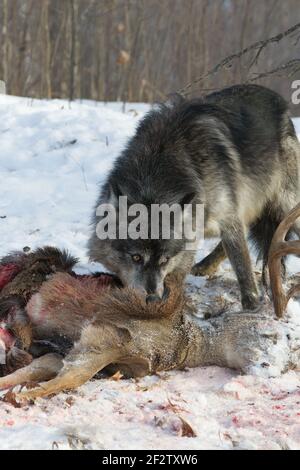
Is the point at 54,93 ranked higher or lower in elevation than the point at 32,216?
higher

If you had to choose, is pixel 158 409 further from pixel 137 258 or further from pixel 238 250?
pixel 238 250

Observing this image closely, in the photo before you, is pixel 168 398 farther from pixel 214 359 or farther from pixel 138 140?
pixel 138 140

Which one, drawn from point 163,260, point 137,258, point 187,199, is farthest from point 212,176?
point 137,258

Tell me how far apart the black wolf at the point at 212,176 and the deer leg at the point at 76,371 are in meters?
0.84

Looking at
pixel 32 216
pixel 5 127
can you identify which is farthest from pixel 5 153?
pixel 32 216

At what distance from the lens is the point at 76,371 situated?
3184 millimetres

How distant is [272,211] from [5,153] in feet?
11.3

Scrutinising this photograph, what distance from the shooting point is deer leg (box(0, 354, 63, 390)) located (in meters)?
3.19

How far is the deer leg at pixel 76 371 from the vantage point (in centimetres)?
307

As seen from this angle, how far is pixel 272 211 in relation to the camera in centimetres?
592

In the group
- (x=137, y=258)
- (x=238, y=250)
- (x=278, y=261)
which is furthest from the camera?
(x=238, y=250)

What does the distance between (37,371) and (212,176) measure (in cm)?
232

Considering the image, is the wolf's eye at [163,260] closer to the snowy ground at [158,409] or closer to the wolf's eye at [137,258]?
the wolf's eye at [137,258]
